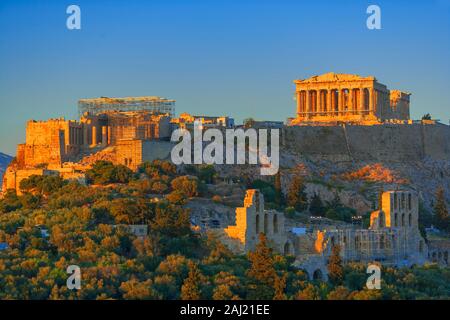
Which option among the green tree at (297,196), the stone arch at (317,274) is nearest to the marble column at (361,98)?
the green tree at (297,196)

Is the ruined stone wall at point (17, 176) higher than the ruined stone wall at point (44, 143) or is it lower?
lower

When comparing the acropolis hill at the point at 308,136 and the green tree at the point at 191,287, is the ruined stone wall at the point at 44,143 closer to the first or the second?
the acropolis hill at the point at 308,136

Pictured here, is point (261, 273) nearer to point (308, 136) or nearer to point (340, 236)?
point (340, 236)

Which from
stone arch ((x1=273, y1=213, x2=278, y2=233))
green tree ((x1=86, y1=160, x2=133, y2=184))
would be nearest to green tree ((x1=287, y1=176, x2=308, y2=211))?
green tree ((x1=86, y1=160, x2=133, y2=184))

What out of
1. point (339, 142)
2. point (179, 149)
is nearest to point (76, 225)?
point (179, 149)
